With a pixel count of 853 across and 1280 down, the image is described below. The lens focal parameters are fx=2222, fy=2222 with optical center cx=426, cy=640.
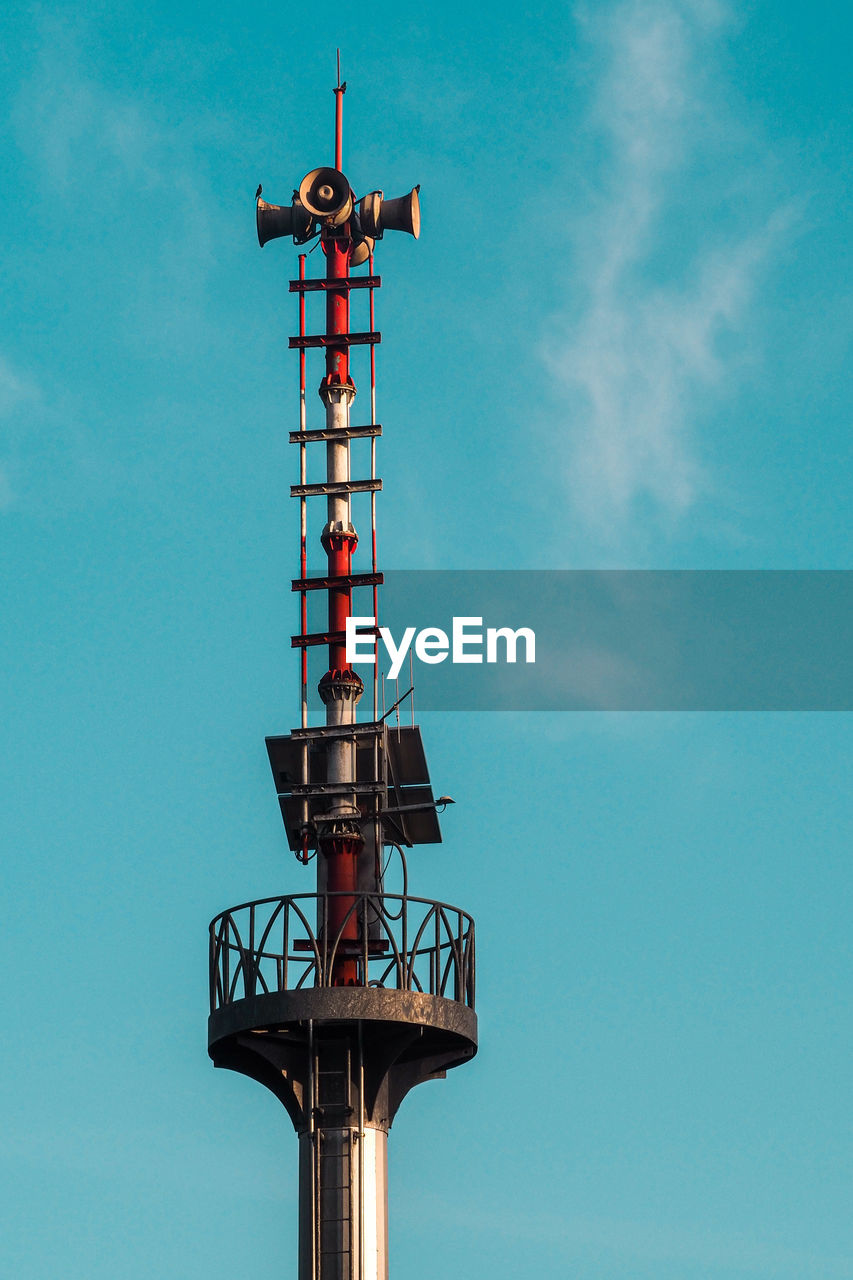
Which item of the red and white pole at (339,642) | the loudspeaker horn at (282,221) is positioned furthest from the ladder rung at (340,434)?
the loudspeaker horn at (282,221)

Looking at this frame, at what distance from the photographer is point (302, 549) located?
5916 centimetres

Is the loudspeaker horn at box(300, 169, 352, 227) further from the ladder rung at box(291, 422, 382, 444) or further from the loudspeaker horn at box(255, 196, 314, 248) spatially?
the ladder rung at box(291, 422, 382, 444)

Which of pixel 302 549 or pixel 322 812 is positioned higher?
pixel 302 549

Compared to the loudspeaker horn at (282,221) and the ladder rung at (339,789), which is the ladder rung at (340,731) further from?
the loudspeaker horn at (282,221)

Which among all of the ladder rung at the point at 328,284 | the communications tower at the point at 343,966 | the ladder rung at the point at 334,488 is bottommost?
the communications tower at the point at 343,966

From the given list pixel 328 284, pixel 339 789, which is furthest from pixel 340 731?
pixel 328 284

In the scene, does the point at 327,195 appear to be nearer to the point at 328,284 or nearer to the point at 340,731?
the point at 328,284

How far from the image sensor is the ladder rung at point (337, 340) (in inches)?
2400

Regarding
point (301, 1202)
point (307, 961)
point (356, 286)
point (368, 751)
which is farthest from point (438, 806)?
point (356, 286)

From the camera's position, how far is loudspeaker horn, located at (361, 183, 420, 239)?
6259cm

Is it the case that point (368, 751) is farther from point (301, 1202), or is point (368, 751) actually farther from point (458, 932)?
point (301, 1202)

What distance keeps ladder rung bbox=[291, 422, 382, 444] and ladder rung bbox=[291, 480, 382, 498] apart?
1.29m

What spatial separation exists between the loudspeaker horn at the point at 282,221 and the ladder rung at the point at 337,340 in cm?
349

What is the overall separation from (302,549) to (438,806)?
8191 mm
